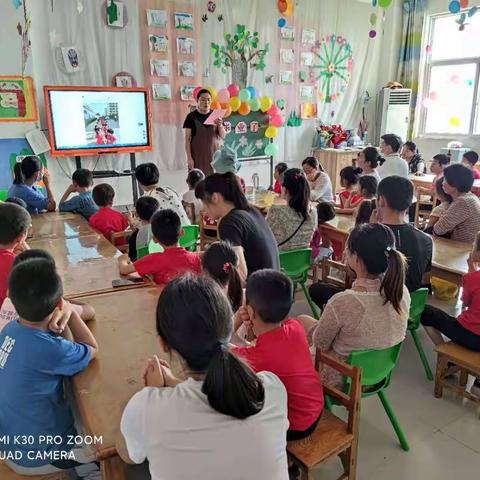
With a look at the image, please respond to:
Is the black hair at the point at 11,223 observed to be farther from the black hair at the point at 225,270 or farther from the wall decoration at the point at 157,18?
the wall decoration at the point at 157,18

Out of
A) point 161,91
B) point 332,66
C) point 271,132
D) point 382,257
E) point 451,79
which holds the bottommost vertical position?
point 382,257

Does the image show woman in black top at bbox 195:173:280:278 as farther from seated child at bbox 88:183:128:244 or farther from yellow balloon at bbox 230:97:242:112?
yellow balloon at bbox 230:97:242:112

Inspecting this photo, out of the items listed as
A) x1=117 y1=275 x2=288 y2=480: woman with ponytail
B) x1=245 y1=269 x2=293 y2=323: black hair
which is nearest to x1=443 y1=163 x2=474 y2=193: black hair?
x1=245 y1=269 x2=293 y2=323: black hair

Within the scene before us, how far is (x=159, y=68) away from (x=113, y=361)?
5.18 m

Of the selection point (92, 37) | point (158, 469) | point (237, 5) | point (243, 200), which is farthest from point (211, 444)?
point (237, 5)

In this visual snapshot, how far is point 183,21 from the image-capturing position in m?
5.91

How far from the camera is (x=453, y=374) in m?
2.52

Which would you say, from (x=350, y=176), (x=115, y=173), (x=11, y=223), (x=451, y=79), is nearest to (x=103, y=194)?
(x=11, y=223)

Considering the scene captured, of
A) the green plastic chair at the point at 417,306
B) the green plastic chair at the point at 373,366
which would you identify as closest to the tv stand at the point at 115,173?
the green plastic chair at the point at 417,306

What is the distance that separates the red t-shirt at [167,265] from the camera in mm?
2148

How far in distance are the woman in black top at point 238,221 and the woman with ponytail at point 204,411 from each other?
1.19 metres

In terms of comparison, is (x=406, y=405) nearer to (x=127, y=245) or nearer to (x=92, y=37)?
(x=127, y=245)

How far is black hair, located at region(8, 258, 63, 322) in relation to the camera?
127 centimetres

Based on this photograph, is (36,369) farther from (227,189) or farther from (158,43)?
(158,43)
